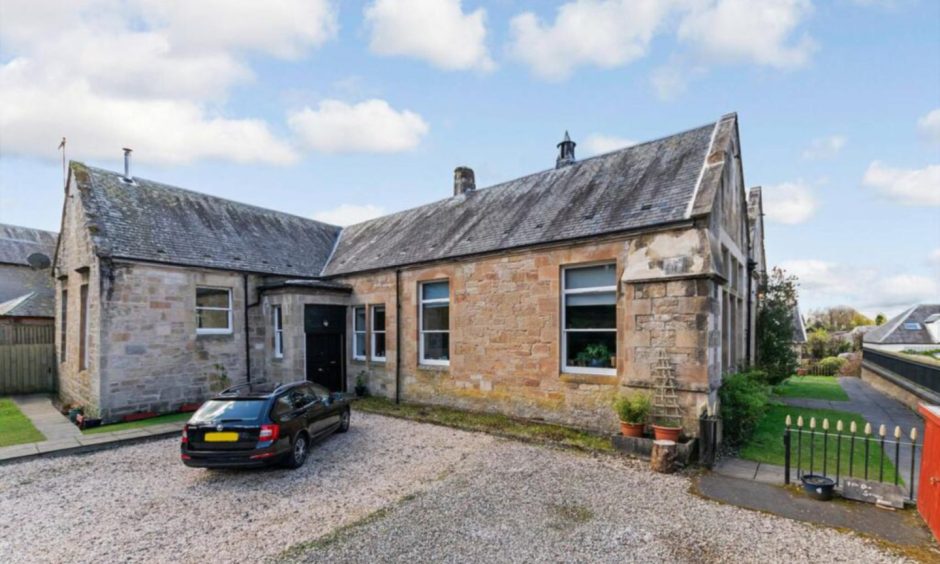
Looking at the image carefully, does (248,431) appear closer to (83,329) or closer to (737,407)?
(737,407)

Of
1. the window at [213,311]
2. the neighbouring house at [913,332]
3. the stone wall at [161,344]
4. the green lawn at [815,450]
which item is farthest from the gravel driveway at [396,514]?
the neighbouring house at [913,332]

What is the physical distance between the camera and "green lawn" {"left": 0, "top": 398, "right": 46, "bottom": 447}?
9742 millimetres

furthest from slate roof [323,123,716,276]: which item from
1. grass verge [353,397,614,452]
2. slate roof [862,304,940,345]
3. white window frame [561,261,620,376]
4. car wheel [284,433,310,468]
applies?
slate roof [862,304,940,345]

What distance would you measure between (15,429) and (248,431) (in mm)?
8506

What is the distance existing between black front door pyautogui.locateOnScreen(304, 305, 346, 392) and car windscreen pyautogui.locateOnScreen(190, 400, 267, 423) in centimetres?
633

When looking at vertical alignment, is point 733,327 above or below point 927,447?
above

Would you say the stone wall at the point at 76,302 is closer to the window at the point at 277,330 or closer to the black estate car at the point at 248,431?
the window at the point at 277,330

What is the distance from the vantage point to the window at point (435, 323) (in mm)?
13016

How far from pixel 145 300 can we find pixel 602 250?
12444 mm

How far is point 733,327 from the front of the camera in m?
12.8

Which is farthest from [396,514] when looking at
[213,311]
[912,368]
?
[912,368]

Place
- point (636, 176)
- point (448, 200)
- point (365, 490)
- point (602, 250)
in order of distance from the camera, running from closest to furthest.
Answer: point (365, 490) < point (602, 250) < point (636, 176) < point (448, 200)

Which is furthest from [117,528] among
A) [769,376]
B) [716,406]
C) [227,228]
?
[769,376]

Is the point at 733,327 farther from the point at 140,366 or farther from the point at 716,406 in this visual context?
the point at 140,366
